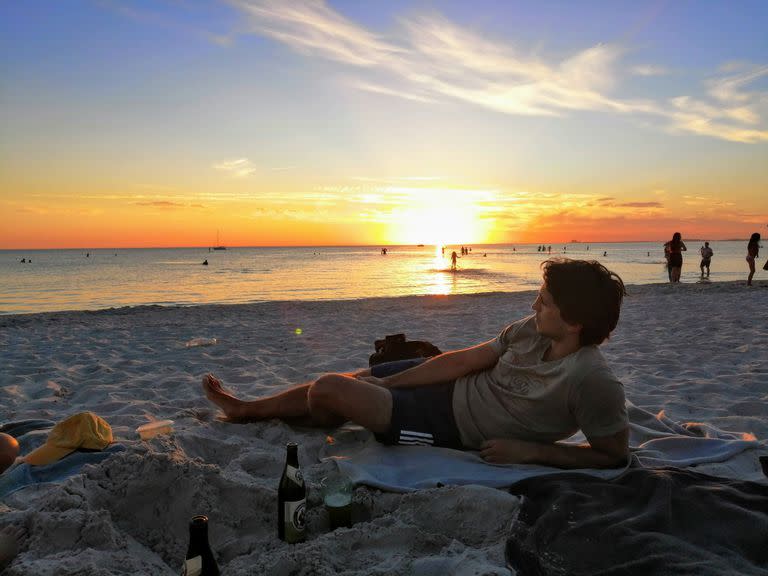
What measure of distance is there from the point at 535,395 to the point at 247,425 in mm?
2264

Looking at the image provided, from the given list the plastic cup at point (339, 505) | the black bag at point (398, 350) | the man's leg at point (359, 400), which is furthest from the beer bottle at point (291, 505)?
the black bag at point (398, 350)

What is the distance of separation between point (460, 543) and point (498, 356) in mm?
1292

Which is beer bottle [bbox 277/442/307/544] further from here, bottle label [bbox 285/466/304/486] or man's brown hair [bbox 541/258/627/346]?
man's brown hair [bbox 541/258/627/346]

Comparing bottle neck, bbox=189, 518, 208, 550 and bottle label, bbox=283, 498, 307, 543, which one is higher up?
bottle neck, bbox=189, 518, 208, 550

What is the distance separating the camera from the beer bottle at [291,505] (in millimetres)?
2457

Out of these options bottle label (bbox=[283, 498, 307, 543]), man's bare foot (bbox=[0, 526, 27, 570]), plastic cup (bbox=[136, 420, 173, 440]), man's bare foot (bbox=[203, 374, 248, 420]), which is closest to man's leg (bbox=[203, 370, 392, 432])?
man's bare foot (bbox=[203, 374, 248, 420])

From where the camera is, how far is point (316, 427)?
13.5 ft

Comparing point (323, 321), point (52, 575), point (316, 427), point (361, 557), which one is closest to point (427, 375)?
point (316, 427)

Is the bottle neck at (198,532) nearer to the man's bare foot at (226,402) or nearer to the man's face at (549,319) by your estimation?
the man's face at (549,319)

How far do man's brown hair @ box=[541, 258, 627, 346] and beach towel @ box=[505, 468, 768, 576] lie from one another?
2.65ft

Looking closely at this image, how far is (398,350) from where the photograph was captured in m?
4.71

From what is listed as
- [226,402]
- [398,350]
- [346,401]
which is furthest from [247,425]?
[398,350]

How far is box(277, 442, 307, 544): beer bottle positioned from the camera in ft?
8.06

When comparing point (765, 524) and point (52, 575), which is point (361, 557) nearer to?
point (52, 575)
